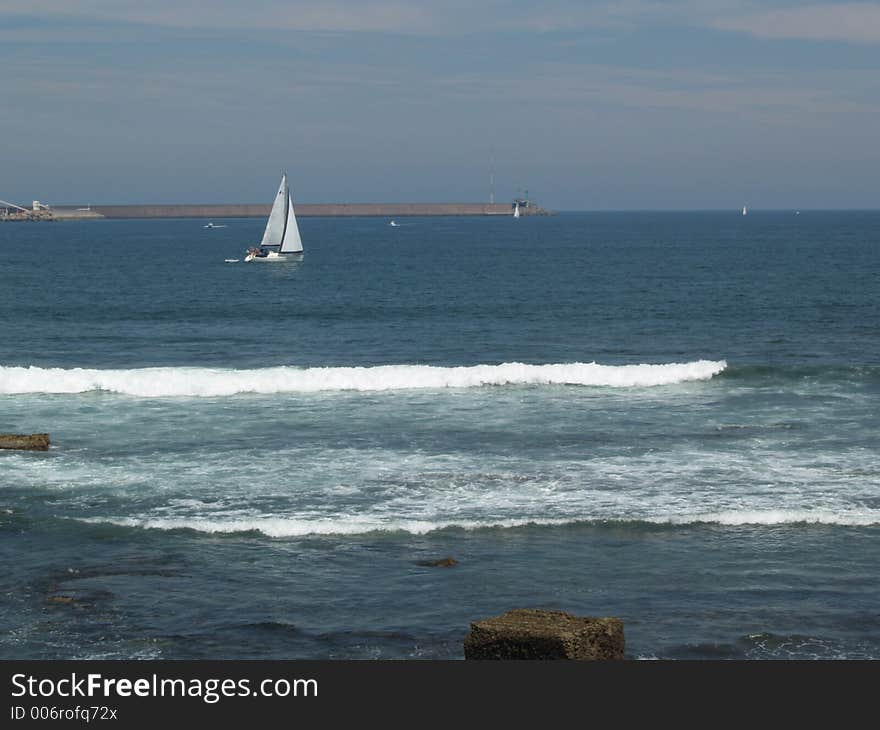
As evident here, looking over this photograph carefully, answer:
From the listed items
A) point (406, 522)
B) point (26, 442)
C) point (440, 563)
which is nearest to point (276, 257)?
point (26, 442)

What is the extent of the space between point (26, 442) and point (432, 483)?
38.9ft

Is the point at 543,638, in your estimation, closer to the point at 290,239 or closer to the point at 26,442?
the point at 26,442

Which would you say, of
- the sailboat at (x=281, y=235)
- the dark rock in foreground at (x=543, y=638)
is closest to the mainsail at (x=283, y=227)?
the sailboat at (x=281, y=235)

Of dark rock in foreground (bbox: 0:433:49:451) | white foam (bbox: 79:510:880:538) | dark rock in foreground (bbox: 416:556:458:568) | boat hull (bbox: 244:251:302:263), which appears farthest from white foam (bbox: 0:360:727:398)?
boat hull (bbox: 244:251:302:263)

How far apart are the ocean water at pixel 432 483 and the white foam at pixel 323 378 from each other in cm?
13

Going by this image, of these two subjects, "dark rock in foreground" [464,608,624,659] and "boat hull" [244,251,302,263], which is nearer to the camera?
"dark rock in foreground" [464,608,624,659]

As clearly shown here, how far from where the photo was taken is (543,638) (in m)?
15.2

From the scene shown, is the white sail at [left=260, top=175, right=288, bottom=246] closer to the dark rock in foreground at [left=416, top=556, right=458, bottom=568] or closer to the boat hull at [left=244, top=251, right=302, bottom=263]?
the boat hull at [left=244, top=251, right=302, bottom=263]

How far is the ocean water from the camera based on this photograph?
19828 millimetres

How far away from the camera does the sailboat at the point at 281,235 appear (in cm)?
11850

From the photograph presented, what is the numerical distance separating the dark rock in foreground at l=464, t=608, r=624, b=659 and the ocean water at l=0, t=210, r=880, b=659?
2.72 metres

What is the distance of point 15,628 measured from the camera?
63.4 ft

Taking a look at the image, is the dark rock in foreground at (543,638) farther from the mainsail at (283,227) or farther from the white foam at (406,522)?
the mainsail at (283,227)

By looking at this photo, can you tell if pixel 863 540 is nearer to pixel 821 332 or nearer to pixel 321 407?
pixel 321 407
